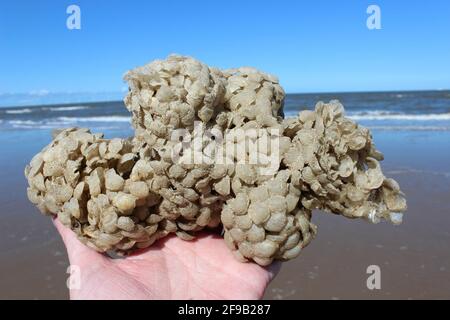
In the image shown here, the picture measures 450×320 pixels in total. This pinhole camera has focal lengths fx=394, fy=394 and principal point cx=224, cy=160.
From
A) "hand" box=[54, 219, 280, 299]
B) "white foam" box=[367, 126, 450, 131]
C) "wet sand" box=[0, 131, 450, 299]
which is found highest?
"white foam" box=[367, 126, 450, 131]

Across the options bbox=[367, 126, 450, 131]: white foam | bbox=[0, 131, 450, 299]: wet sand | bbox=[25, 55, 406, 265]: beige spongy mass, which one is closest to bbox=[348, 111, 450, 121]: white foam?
bbox=[367, 126, 450, 131]: white foam

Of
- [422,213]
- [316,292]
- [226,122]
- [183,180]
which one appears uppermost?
[226,122]

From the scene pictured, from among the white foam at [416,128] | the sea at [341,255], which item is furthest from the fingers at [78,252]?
the white foam at [416,128]

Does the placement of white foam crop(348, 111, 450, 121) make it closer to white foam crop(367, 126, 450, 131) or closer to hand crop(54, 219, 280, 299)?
white foam crop(367, 126, 450, 131)

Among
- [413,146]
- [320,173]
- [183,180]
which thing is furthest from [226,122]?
[413,146]

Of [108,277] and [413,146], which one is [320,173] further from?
[413,146]

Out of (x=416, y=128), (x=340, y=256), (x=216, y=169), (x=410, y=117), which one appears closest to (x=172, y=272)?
(x=216, y=169)
